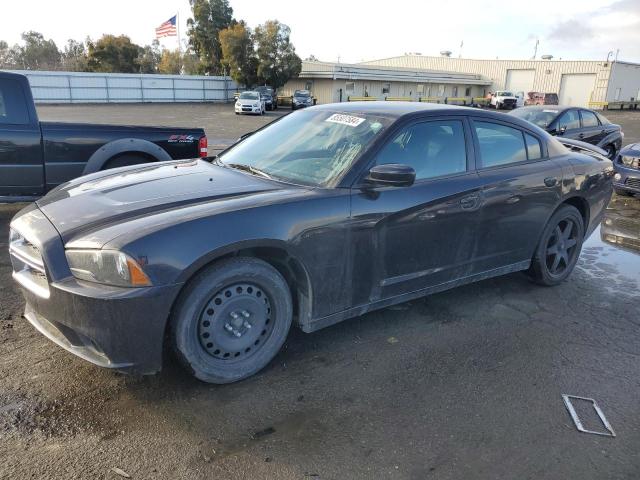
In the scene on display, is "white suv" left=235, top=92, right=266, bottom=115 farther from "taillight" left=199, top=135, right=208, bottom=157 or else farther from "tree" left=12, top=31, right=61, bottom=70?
"tree" left=12, top=31, right=61, bottom=70

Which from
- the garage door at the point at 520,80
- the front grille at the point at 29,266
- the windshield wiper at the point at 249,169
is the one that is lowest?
the front grille at the point at 29,266

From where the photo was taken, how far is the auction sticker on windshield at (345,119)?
377 cm

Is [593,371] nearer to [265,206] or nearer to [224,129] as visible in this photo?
[265,206]

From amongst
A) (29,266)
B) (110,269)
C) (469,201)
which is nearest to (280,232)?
(110,269)

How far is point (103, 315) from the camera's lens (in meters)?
2.58

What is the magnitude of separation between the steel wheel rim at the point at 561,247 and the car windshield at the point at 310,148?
2287 mm

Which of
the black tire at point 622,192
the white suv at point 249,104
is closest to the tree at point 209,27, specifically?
the white suv at point 249,104

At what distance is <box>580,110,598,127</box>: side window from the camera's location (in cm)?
1236

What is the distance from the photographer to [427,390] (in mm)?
3121

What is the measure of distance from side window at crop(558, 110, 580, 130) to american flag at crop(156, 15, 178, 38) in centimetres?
4131

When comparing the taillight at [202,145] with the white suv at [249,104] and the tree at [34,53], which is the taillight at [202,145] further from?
the tree at [34,53]

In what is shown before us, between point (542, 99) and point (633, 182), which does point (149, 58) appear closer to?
point (542, 99)

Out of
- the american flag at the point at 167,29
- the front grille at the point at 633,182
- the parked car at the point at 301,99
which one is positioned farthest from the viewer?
the american flag at the point at 167,29

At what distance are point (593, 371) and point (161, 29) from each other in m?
48.6
